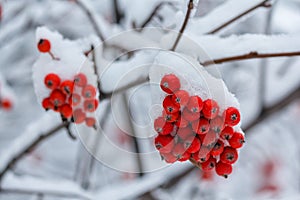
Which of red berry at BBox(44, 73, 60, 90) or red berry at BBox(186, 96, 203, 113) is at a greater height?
red berry at BBox(186, 96, 203, 113)

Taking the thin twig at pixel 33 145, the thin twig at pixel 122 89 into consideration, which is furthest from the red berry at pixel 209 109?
the thin twig at pixel 33 145

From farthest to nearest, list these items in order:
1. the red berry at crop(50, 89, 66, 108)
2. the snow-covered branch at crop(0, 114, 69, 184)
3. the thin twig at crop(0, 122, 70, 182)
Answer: the snow-covered branch at crop(0, 114, 69, 184)
the thin twig at crop(0, 122, 70, 182)
the red berry at crop(50, 89, 66, 108)

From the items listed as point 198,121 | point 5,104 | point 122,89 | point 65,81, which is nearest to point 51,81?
point 65,81

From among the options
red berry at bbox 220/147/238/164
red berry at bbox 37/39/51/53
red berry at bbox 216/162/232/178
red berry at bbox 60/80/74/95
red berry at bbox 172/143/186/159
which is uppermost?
red berry at bbox 37/39/51/53

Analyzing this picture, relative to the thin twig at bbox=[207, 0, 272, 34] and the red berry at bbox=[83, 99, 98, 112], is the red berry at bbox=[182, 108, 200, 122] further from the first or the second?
the thin twig at bbox=[207, 0, 272, 34]

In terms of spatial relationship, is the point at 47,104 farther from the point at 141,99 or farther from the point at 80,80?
the point at 141,99

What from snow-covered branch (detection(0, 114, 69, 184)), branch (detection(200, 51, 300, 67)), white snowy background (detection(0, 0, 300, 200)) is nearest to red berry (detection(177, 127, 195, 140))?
white snowy background (detection(0, 0, 300, 200))

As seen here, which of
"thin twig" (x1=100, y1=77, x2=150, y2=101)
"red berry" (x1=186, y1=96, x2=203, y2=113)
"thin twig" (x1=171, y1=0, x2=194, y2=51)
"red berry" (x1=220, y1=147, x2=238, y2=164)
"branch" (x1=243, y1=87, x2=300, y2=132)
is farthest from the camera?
"branch" (x1=243, y1=87, x2=300, y2=132)

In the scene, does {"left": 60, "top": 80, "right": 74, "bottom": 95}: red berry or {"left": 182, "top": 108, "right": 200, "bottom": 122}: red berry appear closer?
{"left": 182, "top": 108, "right": 200, "bottom": 122}: red berry

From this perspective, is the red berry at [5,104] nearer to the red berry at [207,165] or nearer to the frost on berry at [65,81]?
the frost on berry at [65,81]
